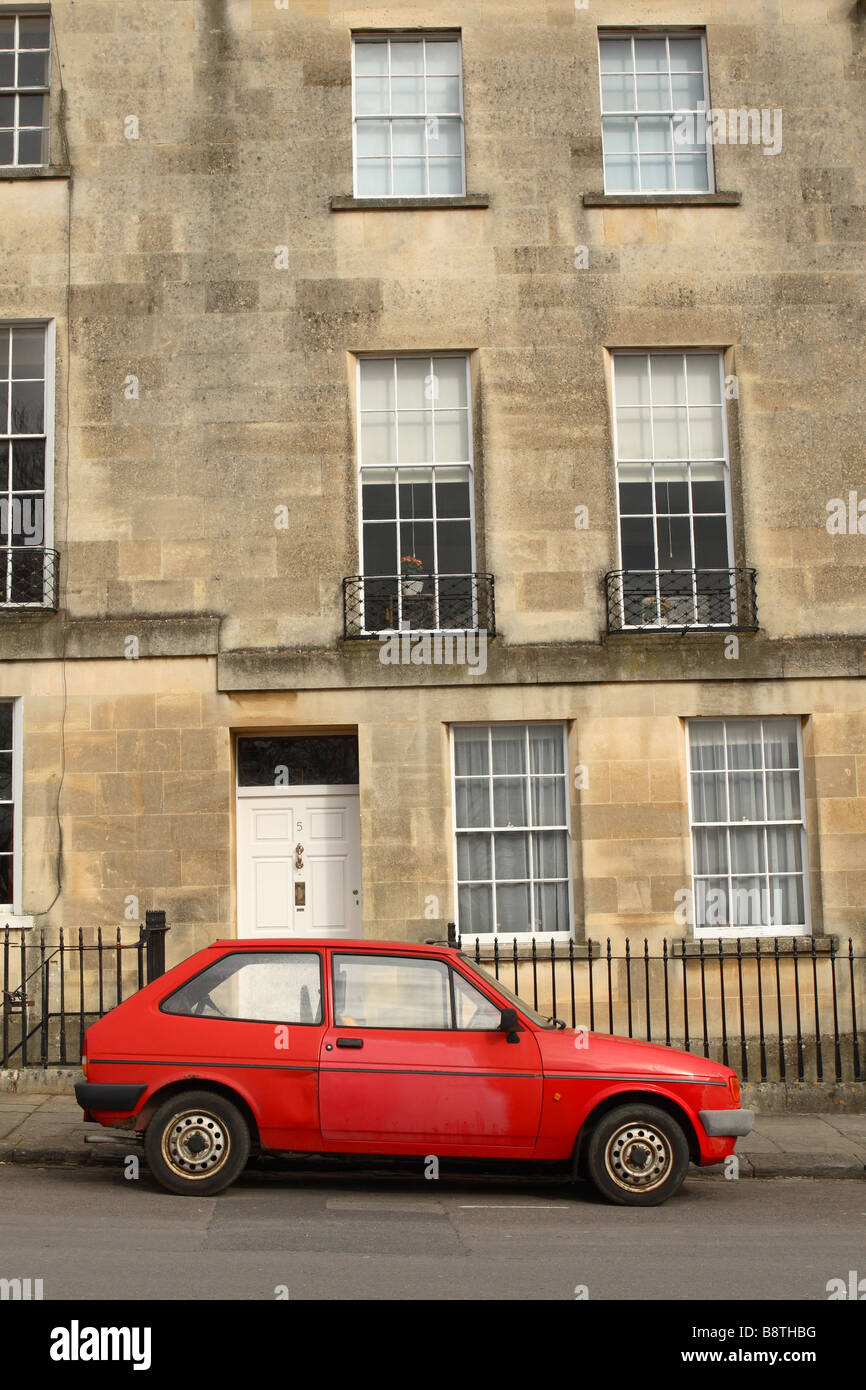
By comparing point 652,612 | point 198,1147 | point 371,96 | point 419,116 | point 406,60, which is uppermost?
point 406,60

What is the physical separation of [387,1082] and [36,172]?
34.8ft

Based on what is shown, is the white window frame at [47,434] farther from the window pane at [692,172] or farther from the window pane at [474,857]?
the window pane at [692,172]

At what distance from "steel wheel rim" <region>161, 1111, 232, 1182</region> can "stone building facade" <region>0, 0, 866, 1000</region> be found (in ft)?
16.5

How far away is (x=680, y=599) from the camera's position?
1464 cm

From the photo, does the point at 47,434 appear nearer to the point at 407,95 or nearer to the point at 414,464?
the point at 414,464

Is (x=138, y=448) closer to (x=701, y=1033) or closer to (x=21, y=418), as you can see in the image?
(x=21, y=418)

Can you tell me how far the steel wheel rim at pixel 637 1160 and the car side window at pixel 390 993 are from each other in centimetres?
131

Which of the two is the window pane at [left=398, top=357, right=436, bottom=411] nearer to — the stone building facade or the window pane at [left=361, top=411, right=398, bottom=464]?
the stone building facade

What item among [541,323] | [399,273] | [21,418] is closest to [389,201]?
[399,273]

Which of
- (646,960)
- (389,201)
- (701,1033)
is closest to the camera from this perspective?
(646,960)

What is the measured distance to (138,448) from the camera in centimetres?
1452

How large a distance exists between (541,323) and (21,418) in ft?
18.2

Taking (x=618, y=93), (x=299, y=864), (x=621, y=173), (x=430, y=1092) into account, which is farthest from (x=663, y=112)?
(x=430, y=1092)

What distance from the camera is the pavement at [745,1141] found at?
10266mm
